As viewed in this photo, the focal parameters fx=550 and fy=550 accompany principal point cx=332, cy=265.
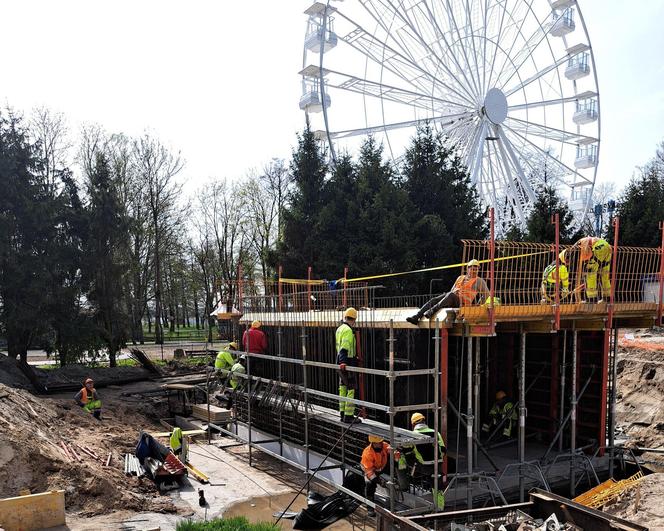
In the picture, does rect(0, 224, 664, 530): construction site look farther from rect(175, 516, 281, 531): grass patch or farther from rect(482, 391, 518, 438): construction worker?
rect(175, 516, 281, 531): grass patch

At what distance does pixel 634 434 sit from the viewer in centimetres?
1423

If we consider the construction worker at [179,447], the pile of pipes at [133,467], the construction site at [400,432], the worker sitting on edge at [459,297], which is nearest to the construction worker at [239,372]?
the construction site at [400,432]

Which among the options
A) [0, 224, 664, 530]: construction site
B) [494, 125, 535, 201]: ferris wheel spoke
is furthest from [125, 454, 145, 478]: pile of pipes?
[494, 125, 535, 201]: ferris wheel spoke

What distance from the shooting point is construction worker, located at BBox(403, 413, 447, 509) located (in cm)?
726

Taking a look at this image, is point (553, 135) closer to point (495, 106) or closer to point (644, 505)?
point (495, 106)

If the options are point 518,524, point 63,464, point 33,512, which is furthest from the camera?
point 63,464

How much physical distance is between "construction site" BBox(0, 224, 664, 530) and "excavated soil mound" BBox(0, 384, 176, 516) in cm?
3

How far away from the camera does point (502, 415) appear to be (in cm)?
1012

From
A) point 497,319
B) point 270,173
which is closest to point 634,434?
point 497,319

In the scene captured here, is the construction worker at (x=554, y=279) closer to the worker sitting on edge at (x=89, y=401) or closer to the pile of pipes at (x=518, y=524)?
the pile of pipes at (x=518, y=524)

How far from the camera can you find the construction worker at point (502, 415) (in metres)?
10.1

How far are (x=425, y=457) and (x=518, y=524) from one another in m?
2.90

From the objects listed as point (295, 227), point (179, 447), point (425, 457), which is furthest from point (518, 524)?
point (295, 227)

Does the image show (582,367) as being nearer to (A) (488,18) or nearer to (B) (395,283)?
(B) (395,283)
